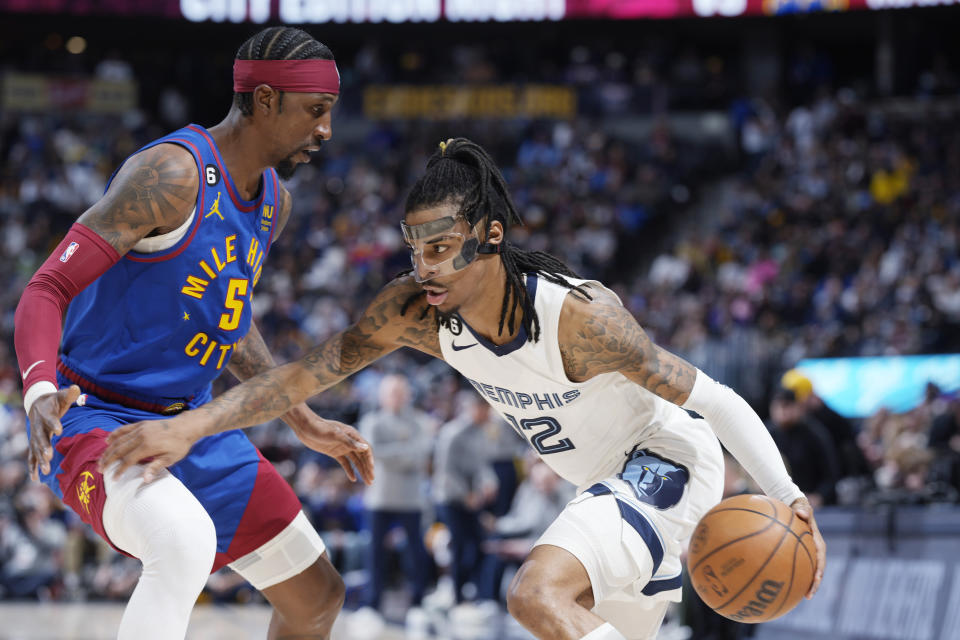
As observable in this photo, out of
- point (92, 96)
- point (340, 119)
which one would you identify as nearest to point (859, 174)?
point (340, 119)

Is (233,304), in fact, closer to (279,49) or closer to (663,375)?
(279,49)

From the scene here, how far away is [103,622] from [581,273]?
9.59 m

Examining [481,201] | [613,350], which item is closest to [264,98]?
[481,201]

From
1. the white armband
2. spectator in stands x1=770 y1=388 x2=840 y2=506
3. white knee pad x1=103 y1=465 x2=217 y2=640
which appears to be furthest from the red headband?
spectator in stands x1=770 y1=388 x2=840 y2=506

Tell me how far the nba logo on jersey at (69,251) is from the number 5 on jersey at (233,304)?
0.54m

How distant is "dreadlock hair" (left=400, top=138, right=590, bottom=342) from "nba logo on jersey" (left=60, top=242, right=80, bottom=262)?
0.99 metres

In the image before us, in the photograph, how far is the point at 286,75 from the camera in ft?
11.7

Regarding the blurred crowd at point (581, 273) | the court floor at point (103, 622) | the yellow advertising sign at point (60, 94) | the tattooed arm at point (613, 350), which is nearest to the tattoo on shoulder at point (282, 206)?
the tattooed arm at point (613, 350)

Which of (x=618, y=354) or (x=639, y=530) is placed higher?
(x=618, y=354)

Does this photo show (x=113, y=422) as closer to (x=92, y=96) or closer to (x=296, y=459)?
(x=296, y=459)

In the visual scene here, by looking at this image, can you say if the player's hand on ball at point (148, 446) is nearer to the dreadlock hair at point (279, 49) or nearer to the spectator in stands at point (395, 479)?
the dreadlock hair at point (279, 49)

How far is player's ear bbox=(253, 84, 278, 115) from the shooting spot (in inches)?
141

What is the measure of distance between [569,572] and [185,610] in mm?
1134

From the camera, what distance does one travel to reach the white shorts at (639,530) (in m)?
3.42
